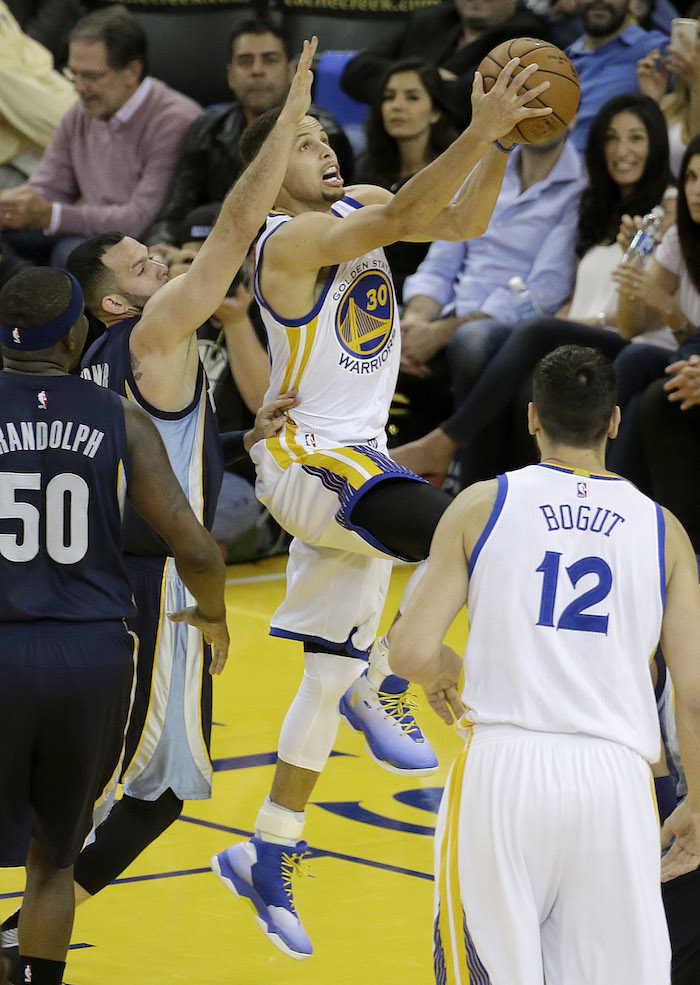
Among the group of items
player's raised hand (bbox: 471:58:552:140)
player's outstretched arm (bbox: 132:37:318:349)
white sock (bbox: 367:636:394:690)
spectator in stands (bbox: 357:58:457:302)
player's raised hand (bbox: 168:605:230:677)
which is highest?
spectator in stands (bbox: 357:58:457:302)

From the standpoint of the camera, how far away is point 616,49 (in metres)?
9.33

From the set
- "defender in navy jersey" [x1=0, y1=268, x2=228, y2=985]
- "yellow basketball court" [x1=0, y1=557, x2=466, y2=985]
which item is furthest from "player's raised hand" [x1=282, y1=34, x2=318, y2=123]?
"yellow basketball court" [x1=0, y1=557, x2=466, y2=985]

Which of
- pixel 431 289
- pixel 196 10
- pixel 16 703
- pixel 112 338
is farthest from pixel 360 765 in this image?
pixel 196 10

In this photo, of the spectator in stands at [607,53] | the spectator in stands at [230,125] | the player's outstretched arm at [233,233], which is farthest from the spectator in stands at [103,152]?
the player's outstretched arm at [233,233]

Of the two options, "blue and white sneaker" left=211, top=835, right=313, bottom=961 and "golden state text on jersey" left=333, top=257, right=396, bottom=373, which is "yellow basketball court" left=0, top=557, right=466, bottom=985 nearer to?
"blue and white sneaker" left=211, top=835, right=313, bottom=961

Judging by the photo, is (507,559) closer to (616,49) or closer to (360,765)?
(360,765)

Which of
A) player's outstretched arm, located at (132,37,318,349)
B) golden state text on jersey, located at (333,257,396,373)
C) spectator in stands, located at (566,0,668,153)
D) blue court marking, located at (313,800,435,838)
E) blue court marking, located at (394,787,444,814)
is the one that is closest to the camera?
player's outstretched arm, located at (132,37,318,349)

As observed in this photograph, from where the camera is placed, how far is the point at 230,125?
9.68 m

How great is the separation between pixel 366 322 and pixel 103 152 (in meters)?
5.76

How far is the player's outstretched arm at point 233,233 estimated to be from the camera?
4102 mm

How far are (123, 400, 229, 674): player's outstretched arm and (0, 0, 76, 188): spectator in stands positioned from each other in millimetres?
7405

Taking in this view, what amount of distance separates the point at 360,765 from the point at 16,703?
9.01 ft

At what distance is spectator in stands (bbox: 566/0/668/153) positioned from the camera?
9.20 meters

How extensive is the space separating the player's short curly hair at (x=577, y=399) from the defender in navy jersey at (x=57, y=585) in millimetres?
993
